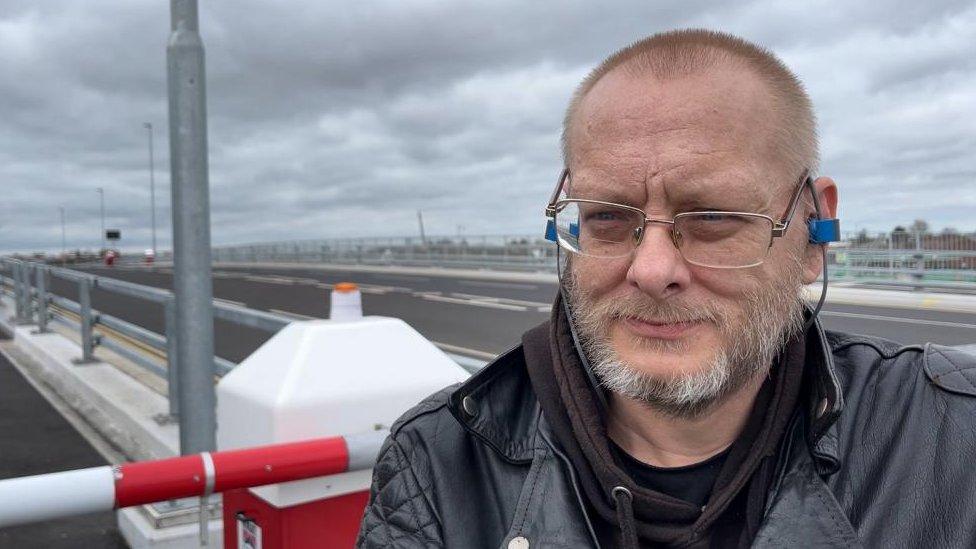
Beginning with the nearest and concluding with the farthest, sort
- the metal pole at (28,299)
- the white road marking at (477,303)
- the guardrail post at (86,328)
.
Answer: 1. the guardrail post at (86,328)
2. the metal pole at (28,299)
3. the white road marking at (477,303)

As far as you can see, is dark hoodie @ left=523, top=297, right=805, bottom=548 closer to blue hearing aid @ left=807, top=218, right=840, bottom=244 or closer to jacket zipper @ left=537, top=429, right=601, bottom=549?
jacket zipper @ left=537, top=429, right=601, bottom=549

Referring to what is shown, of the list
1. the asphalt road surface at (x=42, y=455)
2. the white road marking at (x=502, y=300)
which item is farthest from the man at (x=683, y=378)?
the white road marking at (x=502, y=300)

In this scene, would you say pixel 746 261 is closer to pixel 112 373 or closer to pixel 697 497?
pixel 697 497

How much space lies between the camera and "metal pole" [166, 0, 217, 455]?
3.89m

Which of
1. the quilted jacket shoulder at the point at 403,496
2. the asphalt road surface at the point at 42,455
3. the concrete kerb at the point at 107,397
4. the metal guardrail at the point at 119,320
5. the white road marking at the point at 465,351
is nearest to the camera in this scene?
the quilted jacket shoulder at the point at 403,496

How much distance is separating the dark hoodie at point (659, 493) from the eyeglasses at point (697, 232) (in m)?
0.22

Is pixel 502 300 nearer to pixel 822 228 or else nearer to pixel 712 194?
pixel 822 228

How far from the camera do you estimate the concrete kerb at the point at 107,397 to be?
19.1 ft

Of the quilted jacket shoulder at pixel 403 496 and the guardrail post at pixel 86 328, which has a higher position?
the quilted jacket shoulder at pixel 403 496

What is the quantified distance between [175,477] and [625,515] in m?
1.01

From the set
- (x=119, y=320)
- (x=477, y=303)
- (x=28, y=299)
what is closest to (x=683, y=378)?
(x=119, y=320)

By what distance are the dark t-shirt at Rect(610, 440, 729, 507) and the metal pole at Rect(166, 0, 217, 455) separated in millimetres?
2947

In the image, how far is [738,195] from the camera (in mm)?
1511

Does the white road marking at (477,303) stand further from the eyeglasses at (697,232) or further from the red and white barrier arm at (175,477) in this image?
the eyeglasses at (697,232)
